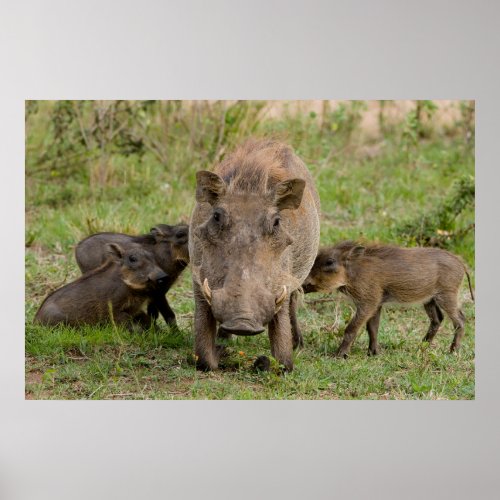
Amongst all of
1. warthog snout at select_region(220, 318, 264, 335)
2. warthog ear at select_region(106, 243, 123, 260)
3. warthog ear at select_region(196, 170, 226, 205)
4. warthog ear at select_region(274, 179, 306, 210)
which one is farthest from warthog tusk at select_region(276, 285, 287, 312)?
warthog ear at select_region(106, 243, 123, 260)

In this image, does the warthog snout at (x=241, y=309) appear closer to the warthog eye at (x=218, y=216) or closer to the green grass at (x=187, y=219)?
the warthog eye at (x=218, y=216)

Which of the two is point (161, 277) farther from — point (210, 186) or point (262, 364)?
point (210, 186)

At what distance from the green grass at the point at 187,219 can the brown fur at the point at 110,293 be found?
0.28 feet

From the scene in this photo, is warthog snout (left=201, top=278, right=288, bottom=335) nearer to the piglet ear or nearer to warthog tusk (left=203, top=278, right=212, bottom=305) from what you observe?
warthog tusk (left=203, top=278, right=212, bottom=305)

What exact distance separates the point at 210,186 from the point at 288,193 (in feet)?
1.29

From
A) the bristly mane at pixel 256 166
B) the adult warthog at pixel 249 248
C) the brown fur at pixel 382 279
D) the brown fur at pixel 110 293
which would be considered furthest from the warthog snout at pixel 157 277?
the brown fur at pixel 382 279

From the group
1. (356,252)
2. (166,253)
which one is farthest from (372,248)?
(166,253)

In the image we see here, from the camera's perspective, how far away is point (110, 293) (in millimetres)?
6637

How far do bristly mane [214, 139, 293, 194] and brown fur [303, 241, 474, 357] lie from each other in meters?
0.65

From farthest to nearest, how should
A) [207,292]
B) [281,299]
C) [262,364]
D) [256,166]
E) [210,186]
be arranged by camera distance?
1. [262,364]
2. [256,166]
3. [210,186]
4. [281,299]
5. [207,292]
